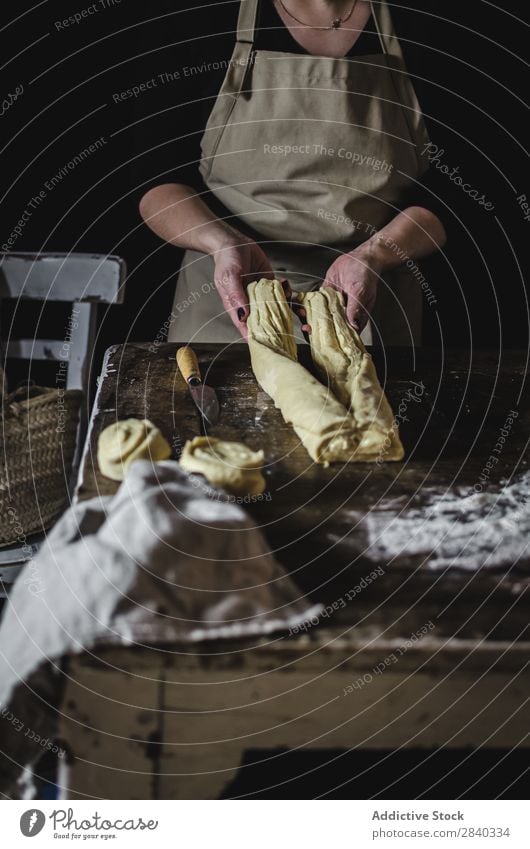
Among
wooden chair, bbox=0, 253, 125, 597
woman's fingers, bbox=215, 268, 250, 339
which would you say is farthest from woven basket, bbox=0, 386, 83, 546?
woman's fingers, bbox=215, 268, 250, 339

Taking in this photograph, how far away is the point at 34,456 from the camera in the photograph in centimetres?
148

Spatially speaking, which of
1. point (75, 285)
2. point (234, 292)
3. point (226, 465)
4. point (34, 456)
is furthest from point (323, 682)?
point (75, 285)

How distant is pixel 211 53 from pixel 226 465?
1.22 meters

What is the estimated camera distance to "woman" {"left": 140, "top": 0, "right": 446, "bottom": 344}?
184cm

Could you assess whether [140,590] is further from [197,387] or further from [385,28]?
[385,28]

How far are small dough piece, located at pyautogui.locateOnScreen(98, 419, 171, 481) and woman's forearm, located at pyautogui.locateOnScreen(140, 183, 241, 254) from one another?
725 millimetres

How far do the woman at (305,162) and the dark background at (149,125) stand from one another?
8 cm

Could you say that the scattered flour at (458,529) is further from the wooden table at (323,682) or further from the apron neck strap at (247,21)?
the apron neck strap at (247,21)

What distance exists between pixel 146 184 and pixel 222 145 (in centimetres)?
22

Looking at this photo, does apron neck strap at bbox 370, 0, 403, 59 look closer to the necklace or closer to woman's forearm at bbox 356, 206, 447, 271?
the necklace

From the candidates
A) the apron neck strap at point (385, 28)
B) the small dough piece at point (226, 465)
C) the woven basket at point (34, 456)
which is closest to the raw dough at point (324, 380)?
the small dough piece at point (226, 465)

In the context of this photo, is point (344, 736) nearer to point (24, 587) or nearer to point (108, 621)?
point (108, 621)

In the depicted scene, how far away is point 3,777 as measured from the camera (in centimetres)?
91

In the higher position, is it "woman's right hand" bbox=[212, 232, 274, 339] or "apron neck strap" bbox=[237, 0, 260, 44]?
"apron neck strap" bbox=[237, 0, 260, 44]
